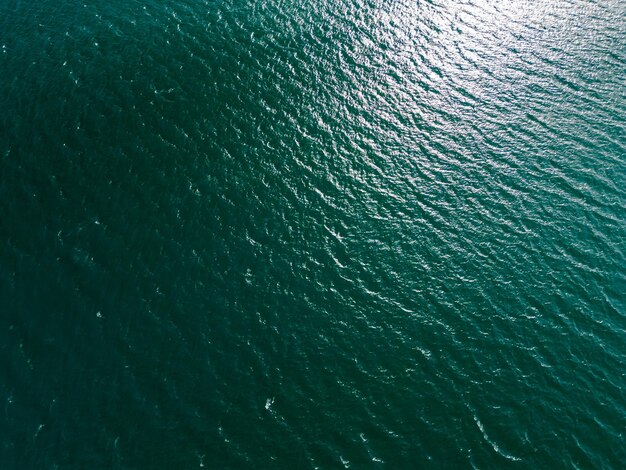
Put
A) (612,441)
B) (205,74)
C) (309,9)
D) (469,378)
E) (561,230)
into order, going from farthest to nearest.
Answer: (309,9) < (205,74) < (561,230) < (469,378) < (612,441)

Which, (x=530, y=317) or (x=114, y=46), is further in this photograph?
(x=114, y=46)

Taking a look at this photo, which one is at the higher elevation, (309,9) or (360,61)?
(309,9)

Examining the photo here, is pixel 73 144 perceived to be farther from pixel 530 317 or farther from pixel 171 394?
pixel 530 317

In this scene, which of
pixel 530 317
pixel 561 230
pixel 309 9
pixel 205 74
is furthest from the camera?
pixel 309 9

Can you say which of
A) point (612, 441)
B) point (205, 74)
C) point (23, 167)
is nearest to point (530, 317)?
point (612, 441)

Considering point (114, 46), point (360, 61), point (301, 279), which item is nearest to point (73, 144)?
point (114, 46)

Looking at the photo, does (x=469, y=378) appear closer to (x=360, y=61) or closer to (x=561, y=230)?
(x=561, y=230)

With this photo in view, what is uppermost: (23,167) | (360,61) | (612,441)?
(360,61)
